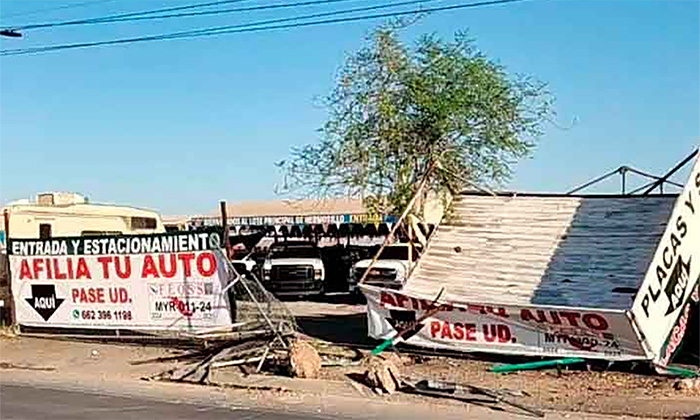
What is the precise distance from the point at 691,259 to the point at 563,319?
7.88 ft

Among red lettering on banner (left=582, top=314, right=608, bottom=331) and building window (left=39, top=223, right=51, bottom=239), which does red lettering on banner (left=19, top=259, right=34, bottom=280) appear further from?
red lettering on banner (left=582, top=314, right=608, bottom=331)

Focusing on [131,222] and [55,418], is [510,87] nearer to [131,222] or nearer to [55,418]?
[131,222]

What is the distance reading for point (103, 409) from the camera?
40.9 ft

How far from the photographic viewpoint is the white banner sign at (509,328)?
47.7 feet

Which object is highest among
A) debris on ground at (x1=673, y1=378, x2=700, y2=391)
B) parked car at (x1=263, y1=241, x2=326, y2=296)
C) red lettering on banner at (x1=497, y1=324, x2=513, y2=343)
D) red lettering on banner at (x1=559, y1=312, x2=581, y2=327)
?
parked car at (x1=263, y1=241, x2=326, y2=296)

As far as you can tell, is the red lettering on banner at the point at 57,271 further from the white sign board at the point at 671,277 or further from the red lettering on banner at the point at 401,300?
the white sign board at the point at 671,277

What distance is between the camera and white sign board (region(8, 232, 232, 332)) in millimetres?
17703

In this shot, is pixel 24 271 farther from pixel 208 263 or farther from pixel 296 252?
pixel 296 252

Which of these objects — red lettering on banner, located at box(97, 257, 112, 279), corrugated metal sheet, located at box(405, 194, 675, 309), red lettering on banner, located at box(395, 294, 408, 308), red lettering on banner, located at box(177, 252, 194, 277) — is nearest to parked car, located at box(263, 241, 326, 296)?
red lettering on banner, located at box(97, 257, 112, 279)

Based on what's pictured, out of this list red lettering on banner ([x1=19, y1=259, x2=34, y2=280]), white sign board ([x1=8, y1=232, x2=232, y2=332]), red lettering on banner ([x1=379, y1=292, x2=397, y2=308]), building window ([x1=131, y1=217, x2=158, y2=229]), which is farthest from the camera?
building window ([x1=131, y1=217, x2=158, y2=229])

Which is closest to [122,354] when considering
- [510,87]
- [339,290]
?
[510,87]

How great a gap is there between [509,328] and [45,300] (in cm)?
948

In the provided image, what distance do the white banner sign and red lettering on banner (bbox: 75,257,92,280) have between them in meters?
5.62

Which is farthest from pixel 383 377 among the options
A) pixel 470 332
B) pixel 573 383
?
pixel 470 332
